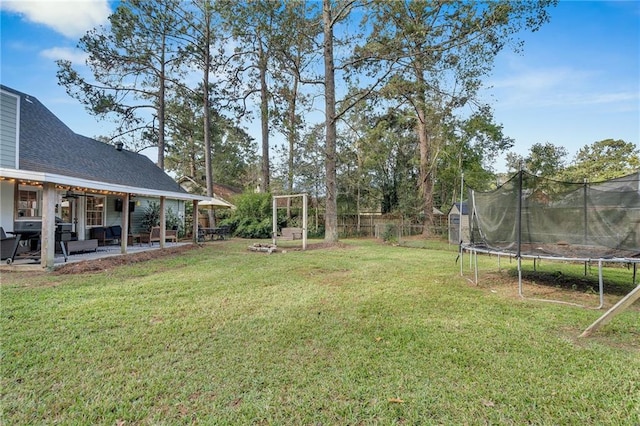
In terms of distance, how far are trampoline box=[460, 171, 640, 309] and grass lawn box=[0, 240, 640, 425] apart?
1096 millimetres

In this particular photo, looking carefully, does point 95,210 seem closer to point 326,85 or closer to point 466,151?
point 326,85

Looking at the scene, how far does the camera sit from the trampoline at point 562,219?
17.2 ft

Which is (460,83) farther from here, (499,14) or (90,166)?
(90,166)

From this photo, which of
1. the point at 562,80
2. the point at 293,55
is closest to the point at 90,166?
the point at 293,55

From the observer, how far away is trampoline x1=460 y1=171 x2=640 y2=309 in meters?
5.23

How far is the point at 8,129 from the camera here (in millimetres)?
8234

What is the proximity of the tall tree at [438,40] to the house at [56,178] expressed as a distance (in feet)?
32.2

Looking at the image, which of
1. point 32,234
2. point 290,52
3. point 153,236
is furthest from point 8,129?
point 290,52

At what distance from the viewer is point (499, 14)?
1023 cm

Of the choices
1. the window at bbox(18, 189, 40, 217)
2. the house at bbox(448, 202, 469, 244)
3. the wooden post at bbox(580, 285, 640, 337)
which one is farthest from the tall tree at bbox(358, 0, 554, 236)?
the window at bbox(18, 189, 40, 217)

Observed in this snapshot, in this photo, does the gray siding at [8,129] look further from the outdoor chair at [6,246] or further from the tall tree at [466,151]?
the tall tree at [466,151]

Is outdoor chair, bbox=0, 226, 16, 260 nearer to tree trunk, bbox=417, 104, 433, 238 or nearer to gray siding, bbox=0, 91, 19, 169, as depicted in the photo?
gray siding, bbox=0, 91, 19, 169

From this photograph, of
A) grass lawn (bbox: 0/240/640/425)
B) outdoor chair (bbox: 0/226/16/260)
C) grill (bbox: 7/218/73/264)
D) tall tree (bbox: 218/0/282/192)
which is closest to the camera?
grass lawn (bbox: 0/240/640/425)

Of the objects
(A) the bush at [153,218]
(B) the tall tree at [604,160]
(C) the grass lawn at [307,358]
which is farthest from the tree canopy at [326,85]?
(C) the grass lawn at [307,358]
